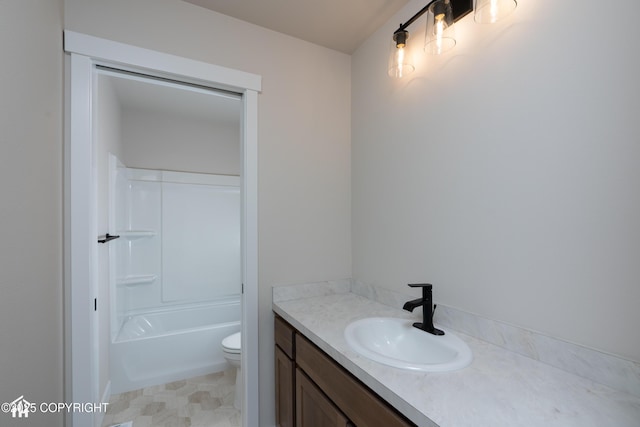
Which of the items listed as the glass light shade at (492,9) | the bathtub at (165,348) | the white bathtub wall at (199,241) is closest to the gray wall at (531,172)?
the glass light shade at (492,9)

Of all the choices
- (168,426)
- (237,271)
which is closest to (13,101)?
(168,426)

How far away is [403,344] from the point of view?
4.18 ft

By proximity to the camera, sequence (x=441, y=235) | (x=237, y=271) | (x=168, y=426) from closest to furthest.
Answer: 1. (x=441, y=235)
2. (x=168, y=426)
3. (x=237, y=271)

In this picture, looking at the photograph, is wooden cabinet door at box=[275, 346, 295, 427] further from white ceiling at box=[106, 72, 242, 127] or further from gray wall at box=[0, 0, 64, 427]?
white ceiling at box=[106, 72, 242, 127]

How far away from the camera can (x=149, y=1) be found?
1.45 meters

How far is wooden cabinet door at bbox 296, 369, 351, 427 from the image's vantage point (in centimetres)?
108

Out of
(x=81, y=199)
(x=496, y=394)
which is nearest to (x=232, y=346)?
(x=81, y=199)

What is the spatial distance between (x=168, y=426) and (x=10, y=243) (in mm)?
1712

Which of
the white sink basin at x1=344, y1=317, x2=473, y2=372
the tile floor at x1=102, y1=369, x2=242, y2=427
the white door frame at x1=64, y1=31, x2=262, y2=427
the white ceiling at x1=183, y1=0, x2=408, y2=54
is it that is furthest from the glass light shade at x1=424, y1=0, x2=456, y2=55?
the tile floor at x1=102, y1=369, x2=242, y2=427

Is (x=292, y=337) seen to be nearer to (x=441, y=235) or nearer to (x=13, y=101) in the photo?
(x=441, y=235)

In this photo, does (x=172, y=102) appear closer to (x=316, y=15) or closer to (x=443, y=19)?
(x=316, y=15)

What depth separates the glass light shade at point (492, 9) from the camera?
1.04 metres

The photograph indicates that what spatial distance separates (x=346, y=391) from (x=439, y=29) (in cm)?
148

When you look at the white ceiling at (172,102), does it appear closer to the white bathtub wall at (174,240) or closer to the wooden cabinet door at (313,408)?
the white bathtub wall at (174,240)
